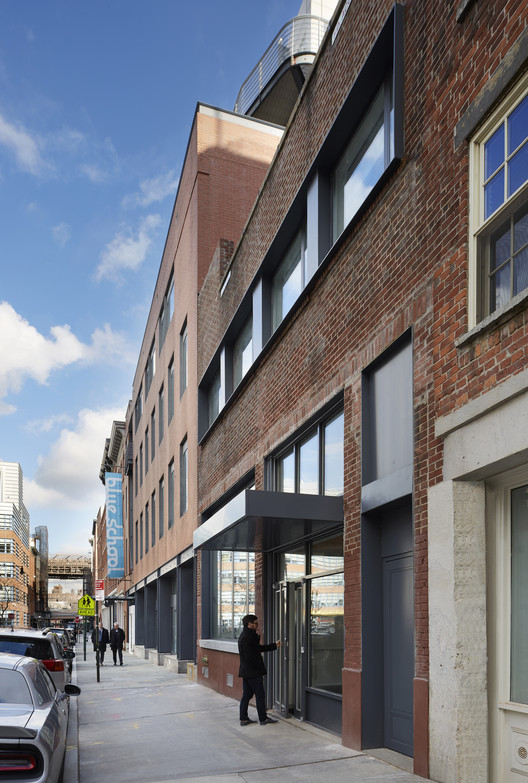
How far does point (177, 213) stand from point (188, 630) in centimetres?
1405

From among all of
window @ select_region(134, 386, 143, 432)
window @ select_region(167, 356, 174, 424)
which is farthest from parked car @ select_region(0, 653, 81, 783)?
window @ select_region(134, 386, 143, 432)

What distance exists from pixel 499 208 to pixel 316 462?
5.99 meters

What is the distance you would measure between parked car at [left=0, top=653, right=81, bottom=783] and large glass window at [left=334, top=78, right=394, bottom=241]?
6673mm

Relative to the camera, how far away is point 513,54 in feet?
21.1

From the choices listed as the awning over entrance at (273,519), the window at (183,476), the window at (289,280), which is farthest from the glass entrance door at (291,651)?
the window at (183,476)

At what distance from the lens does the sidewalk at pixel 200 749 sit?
26.9 feet

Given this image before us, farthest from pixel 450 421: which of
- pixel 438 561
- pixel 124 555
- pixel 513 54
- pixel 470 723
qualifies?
pixel 124 555

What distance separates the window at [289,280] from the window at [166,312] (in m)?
14.2

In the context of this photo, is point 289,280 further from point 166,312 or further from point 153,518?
point 153,518

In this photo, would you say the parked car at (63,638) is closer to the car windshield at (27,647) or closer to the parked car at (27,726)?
the car windshield at (27,647)

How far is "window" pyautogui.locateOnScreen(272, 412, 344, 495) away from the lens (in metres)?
10.9

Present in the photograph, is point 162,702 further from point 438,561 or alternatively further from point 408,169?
point 408,169

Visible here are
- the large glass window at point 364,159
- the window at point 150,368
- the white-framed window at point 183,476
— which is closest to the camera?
the large glass window at point 364,159

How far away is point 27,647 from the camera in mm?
11680
